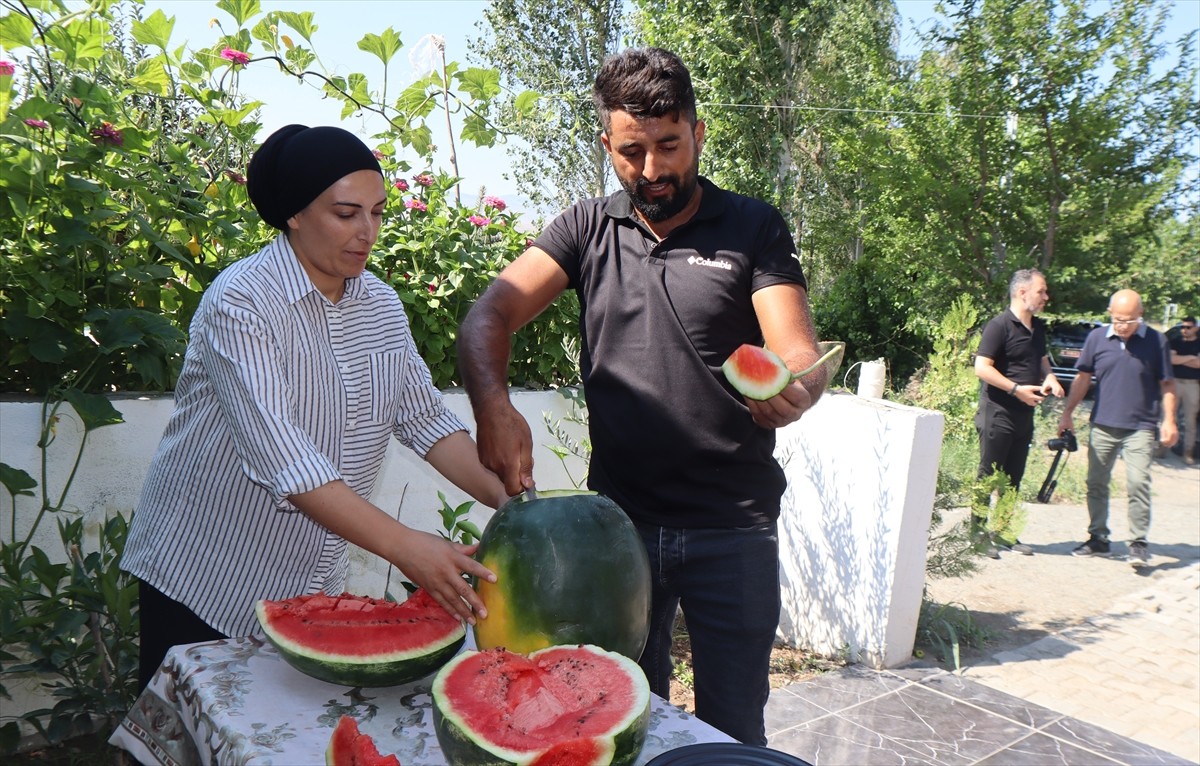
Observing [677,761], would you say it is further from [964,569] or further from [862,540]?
[964,569]

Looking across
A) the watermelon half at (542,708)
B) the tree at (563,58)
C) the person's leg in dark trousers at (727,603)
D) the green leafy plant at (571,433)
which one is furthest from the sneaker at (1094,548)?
the tree at (563,58)

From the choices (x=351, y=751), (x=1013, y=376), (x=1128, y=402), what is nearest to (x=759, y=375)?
(x=351, y=751)

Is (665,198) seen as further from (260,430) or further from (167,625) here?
(167,625)

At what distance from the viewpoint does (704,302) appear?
2.43 m

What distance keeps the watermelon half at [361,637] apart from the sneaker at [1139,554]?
285 inches

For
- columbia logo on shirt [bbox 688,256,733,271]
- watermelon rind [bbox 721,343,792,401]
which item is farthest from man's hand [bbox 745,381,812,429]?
columbia logo on shirt [bbox 688,256,733,271]

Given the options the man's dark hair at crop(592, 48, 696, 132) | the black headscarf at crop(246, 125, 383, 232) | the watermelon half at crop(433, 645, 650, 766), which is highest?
the man's dark hair at crop(592, 48, 696, 132)

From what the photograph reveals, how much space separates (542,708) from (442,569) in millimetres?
338

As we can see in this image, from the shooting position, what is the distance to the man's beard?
2426 mm

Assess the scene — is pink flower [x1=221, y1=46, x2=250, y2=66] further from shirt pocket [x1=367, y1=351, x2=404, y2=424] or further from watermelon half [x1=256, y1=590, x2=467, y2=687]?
watermelon half [x1=256, y1=590, x2=467, y2=687]

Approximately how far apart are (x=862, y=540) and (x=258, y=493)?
3.54m

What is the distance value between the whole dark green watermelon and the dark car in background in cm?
1491

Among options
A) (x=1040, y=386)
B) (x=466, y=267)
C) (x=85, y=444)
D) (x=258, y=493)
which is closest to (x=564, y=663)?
(x=258, y=493)

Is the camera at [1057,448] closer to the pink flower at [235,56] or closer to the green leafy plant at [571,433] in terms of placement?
the green leafy plant at [571,433]
